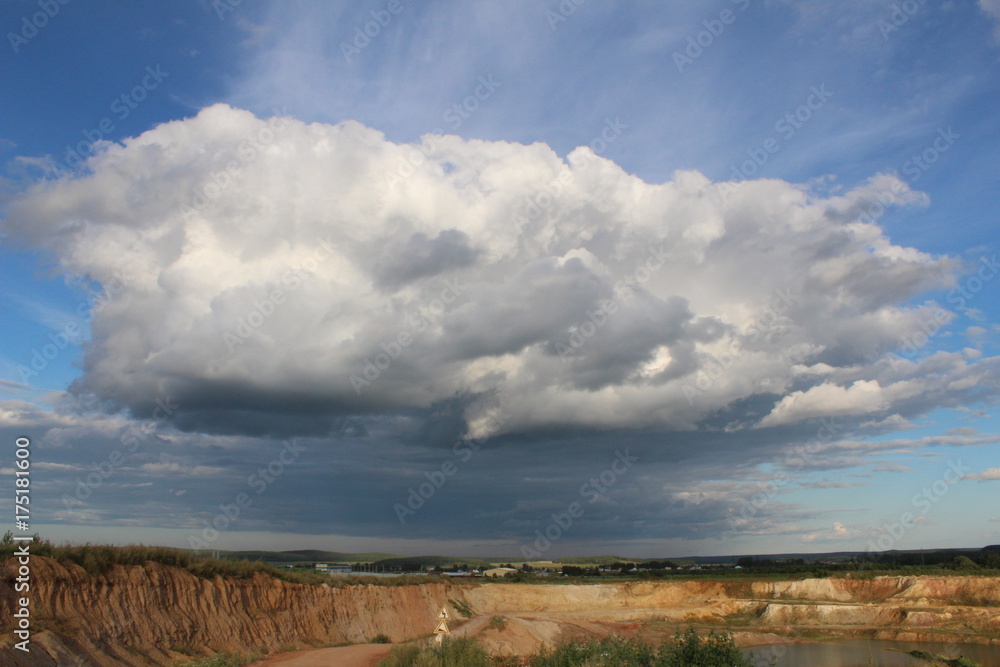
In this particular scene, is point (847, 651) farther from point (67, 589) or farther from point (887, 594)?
point (67, 589)

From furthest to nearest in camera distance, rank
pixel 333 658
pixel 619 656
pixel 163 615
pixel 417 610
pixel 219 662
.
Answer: pixel 417 610, pixel 333 658, pixel 163 615, pixel 219 662, pixel 619 656

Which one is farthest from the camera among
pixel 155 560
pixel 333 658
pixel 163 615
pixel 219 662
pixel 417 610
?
pixel 417 610

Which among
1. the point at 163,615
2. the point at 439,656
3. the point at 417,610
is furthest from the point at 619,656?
the point at 417,610

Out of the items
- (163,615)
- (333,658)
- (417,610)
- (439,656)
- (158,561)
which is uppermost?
(158,561)

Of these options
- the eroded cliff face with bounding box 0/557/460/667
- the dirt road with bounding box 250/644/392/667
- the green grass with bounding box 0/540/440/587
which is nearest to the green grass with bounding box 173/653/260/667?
the dirt road with bounding box 250/644/392/667

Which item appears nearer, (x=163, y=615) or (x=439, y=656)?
(x=439, y=656)

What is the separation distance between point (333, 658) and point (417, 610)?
2674cm

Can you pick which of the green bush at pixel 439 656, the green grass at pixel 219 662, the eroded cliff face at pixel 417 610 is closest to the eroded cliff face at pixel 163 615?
the eroded cliff face at pixel 417 610

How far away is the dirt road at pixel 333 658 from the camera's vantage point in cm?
2228

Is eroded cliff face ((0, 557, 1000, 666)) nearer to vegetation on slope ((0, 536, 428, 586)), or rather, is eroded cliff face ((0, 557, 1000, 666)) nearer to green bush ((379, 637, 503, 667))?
vegetation on slope ((0, 536, 428, 586))

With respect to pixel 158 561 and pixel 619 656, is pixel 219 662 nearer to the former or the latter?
pixel 158 561

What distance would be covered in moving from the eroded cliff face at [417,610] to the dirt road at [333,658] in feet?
9.43

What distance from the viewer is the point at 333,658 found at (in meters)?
23.9

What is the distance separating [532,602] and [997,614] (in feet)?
148
